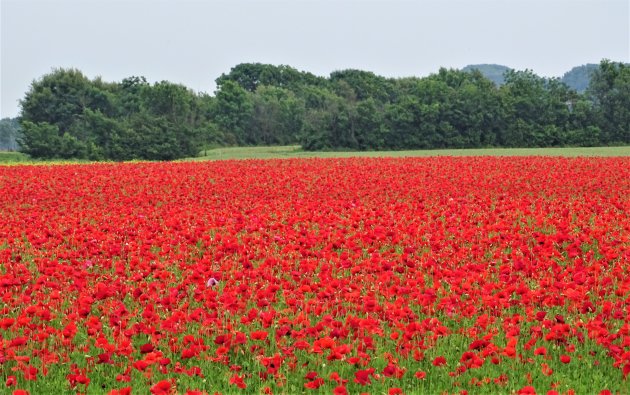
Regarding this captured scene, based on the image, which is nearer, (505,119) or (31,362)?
(31,362)

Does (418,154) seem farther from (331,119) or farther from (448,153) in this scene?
(331,119)

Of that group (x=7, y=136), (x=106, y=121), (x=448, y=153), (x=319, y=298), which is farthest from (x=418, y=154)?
(x=7, y=136)

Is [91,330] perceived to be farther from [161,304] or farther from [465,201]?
[465,201]

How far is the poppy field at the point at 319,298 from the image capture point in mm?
5965

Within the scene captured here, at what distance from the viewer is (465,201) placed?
16156mm

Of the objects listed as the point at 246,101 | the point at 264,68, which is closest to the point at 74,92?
the point at 246,101

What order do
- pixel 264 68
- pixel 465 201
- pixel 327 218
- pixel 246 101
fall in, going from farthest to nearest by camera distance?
pixel 264 68 → pixel 246 101 → pixel 465 201 → pixel 327 218

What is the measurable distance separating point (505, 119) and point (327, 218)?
6998cm

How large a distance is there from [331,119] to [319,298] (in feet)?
232

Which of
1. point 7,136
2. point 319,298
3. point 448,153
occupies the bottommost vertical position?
point 448,153

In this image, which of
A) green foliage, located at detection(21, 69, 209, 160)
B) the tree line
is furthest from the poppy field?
the tree line

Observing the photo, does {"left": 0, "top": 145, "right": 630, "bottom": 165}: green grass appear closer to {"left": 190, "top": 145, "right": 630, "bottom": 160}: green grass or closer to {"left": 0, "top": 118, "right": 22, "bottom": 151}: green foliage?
{"left": 190, "top": 145, "right": 630, "bottom": 160}: green grass

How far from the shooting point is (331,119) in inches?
3066

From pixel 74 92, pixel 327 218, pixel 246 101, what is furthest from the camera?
pixel 246 101
